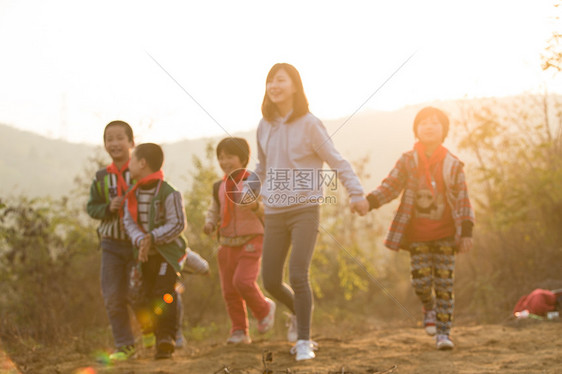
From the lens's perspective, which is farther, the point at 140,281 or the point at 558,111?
the point at 558,111

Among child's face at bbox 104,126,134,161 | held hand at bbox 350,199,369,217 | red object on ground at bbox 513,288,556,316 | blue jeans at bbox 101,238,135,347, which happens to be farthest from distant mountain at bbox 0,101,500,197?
held hand at bbox 350,199,369,217

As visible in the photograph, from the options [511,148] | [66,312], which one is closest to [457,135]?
[511,148]

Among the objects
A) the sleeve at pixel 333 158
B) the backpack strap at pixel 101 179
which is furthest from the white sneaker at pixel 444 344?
the backpack strap at pixel 101 179

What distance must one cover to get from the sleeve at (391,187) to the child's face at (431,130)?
225 millimetres

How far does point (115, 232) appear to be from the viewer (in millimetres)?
4348

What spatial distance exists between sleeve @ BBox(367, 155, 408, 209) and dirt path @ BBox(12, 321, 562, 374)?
1.10 meters

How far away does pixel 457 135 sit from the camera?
24.8 feet

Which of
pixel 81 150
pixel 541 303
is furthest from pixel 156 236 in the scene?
pixel 81 150

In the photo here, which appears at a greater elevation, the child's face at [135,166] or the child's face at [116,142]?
the child's face at [116,142]

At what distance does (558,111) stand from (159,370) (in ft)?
19.9

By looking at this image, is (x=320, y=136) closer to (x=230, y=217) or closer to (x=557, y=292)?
(x=230, y=217)

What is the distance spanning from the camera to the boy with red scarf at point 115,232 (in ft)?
14.3

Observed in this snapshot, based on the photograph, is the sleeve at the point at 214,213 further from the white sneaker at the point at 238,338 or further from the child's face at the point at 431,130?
the child's face at the point at 431,130

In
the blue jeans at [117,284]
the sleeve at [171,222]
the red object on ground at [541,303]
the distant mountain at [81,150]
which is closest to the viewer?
the sleeve at [171,222]
